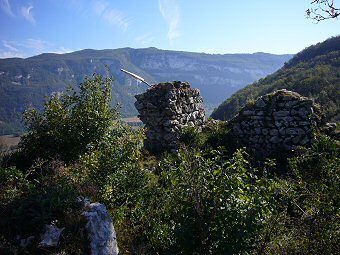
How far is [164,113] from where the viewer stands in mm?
13703

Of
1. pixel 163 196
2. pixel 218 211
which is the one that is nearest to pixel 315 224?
pixel 218 211

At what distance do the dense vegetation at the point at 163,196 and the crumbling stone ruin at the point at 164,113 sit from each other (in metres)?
4.67

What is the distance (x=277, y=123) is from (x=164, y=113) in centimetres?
462

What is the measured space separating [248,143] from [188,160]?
8821 mm

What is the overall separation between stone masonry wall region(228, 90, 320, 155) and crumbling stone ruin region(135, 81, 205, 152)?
7.88ft

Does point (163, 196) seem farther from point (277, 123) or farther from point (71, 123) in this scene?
point (277, 123)

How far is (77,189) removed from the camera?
662 cm

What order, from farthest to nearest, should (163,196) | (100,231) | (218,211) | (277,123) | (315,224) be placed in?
(277,123) < (163,196) < (100,231) < (315,224) < (218,211)

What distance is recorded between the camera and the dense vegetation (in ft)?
16.8

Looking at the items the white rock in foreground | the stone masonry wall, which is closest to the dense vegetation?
the white rock in foreground

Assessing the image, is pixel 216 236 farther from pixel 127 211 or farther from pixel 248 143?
pixel 248 143

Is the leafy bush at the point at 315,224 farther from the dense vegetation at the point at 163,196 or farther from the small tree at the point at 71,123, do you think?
the small tree at the point at 71,123

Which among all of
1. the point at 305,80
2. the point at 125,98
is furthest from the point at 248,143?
the point at 125,98

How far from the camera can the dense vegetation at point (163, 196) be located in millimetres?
5105
